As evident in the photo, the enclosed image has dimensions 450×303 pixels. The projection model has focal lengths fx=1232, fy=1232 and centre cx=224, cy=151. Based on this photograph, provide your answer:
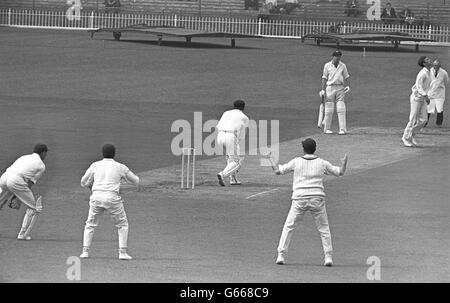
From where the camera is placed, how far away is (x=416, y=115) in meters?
30.3

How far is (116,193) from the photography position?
1772 cm

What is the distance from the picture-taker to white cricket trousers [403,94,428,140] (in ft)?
99.2

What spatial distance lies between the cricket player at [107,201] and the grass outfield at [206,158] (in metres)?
0.36

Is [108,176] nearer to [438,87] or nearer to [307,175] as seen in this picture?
[307,175]

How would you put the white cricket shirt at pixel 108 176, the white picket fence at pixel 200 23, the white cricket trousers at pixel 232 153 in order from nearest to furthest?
the white cricket shirt at pixel 108 176 → the white cricket trousers at pixel 232 153 → the white picket fence at pixel 200 23

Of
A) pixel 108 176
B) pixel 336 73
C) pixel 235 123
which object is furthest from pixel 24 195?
pixel 336 73

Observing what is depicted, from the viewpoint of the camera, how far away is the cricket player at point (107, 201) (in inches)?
690

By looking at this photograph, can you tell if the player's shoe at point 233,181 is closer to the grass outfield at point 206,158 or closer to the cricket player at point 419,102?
the grass outfield at point 206,158

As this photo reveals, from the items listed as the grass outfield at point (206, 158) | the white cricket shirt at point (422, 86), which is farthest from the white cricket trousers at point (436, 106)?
the white cricket shirt at point (422, 86)

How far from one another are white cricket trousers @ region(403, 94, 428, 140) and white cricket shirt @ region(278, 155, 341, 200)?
13055 millimetres

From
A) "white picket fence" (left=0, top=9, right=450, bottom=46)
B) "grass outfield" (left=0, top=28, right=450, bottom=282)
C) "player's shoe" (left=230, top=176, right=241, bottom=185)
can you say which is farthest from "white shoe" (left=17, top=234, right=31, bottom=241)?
"white picket fence" (left=0, top=9, right=450, bottom=46)

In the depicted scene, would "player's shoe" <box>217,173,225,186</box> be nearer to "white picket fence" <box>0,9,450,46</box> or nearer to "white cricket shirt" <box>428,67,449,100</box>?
"white cricket shirt" <box>428,67,449,100</box>
